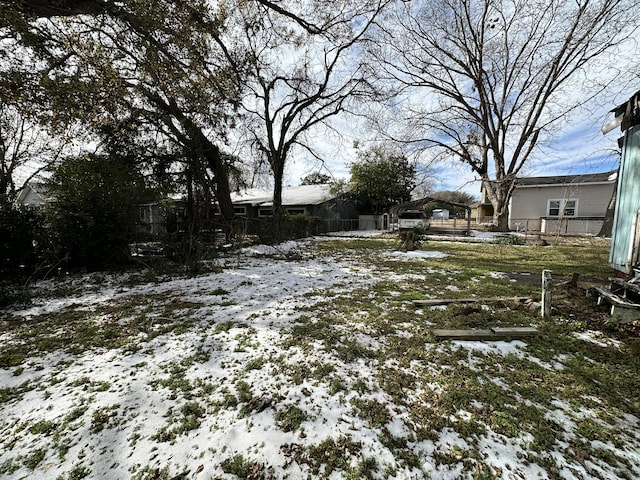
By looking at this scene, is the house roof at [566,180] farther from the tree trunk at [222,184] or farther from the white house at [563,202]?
the tree trunk at [222,184]

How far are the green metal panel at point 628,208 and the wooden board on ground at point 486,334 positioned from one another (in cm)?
214

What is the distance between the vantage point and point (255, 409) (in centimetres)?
217

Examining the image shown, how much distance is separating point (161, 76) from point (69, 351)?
239 inches

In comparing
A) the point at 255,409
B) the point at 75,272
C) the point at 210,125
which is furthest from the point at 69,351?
the point at 210,125

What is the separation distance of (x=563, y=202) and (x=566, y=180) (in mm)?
3135

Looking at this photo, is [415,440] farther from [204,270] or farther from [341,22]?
[341,22]

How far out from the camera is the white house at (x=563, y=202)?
16.9 metres

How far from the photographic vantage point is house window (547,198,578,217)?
700 inches

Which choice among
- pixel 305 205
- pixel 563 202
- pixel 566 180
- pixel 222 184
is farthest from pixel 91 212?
pixel 566 180

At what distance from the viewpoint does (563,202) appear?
1662 cm

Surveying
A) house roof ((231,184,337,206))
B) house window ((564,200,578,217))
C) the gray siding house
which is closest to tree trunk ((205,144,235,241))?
the gray siding house

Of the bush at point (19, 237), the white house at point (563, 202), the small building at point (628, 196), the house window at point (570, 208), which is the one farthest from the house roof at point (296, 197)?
the small building at point (628, 196)

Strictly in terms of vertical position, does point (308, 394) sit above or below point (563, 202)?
below

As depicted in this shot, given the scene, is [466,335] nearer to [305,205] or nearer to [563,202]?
[305,205]
